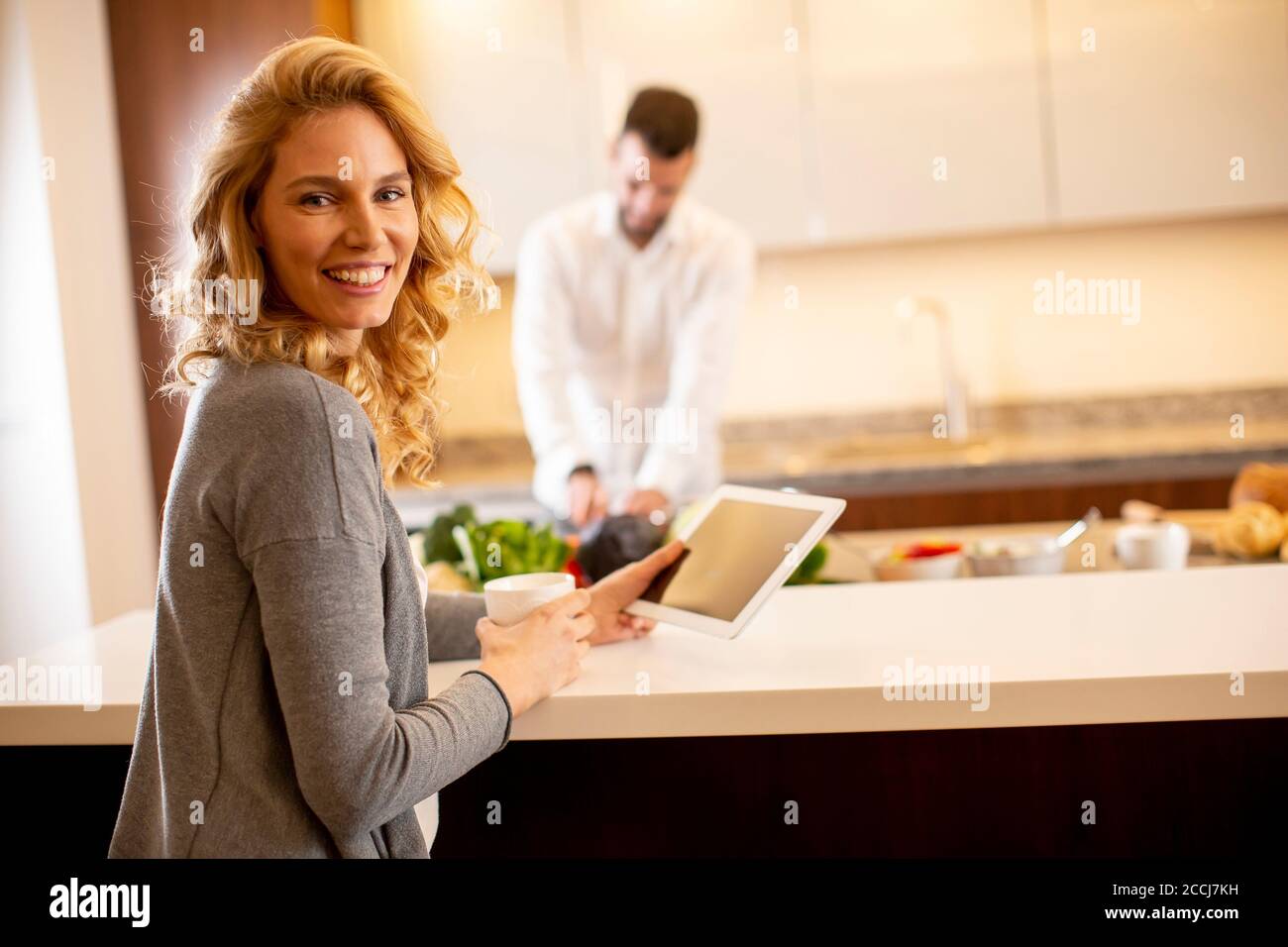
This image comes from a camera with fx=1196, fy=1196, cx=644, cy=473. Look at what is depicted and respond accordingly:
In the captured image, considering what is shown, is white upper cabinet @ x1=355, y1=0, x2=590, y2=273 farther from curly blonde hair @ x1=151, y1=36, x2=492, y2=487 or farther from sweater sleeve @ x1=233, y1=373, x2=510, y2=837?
sweater sleeve @ x1=233, y1=373, x2=510, y2=837

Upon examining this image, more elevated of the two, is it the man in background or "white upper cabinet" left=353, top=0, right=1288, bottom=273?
"white upper cabinet" left=353, top=0, right=1288, bottom=273

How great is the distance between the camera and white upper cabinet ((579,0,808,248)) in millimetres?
3703

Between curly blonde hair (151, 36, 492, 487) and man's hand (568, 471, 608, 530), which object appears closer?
curly blonde hair (151, 36, 492, 487)

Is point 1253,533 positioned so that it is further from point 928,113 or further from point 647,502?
point 928,113

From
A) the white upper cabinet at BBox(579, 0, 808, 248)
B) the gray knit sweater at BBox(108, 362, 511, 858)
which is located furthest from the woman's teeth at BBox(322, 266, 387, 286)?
the white upper cabinet at BBox(579, 0, 808, 248)

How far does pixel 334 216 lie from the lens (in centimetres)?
108

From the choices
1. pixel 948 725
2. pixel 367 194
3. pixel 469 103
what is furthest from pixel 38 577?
pixel 948 725

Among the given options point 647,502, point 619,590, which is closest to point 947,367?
point 647,502

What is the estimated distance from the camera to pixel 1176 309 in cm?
404

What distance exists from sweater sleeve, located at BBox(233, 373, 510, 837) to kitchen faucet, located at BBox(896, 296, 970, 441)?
3.32 m

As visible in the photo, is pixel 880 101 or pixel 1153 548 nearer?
pixel 1153 548

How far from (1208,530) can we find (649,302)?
72.1 inches

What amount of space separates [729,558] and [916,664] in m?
0.25
